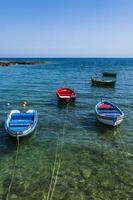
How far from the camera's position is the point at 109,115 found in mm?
24891

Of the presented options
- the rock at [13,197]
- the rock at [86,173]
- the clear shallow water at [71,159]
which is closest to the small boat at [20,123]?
the clear shallow water at [71,159]

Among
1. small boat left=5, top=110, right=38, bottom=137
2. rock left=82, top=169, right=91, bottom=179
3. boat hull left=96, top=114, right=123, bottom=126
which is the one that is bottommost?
rock left=82, top=169, right=91, bottom=179

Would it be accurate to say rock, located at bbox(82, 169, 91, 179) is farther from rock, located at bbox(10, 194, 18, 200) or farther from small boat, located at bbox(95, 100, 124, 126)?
small boat, located at bbox(95, 100, 124, 126)

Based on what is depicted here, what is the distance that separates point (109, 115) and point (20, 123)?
868 centimetres

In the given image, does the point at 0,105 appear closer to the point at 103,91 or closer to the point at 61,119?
the point at 61,119

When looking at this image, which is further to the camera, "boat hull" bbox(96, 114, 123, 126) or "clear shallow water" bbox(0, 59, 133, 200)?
"boat hull" bbox(96, 114, 123, 126)

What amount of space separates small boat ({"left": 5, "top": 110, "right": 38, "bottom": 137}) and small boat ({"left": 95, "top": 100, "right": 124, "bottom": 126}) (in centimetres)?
654

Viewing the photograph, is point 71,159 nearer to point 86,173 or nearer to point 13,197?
point 86,173

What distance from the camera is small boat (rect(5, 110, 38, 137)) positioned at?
788 inches

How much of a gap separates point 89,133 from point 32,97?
60.0 feet

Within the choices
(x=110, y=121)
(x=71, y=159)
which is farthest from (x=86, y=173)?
(x=110, y=121)

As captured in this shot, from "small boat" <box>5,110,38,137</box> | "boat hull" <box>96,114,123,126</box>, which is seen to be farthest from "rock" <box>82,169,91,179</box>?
Answer: "boat hull" <box>96,114,123,126</box>

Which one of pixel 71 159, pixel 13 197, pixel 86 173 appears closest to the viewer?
pixel 13 197

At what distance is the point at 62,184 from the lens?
48.8 feet
